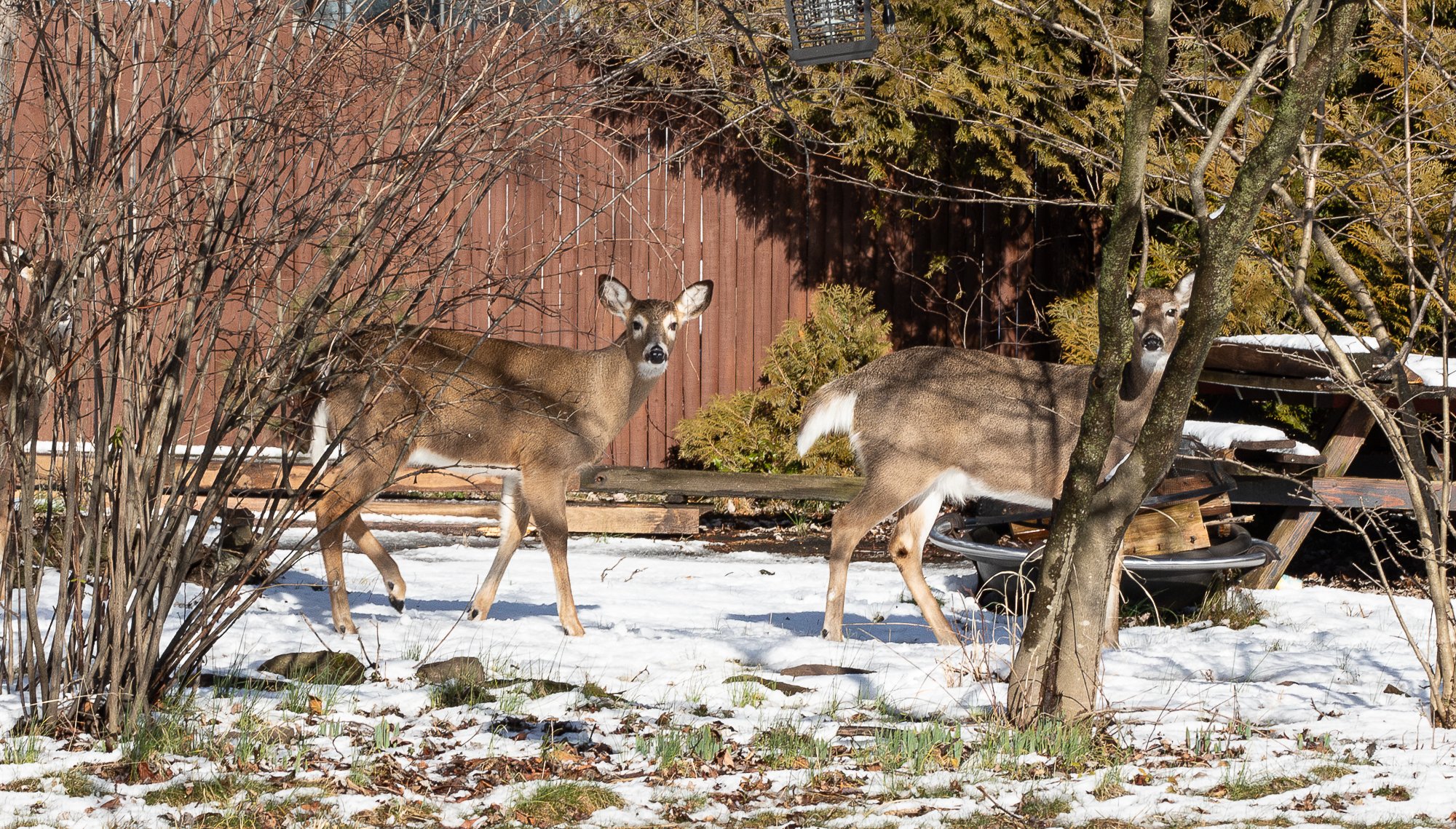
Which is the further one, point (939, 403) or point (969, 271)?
point (969, 271)

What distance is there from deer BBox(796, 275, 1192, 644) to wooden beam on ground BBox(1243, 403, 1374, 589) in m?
1.56

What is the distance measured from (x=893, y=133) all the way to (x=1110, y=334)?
7.16 m

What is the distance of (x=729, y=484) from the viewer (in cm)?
1057

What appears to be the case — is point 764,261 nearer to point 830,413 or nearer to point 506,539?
point 830,413

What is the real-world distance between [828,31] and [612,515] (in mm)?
5872

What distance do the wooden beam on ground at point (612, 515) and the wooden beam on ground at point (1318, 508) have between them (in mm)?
3915

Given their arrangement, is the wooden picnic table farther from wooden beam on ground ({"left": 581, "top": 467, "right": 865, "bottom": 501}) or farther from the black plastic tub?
wooden beam on ground ({"left": 581, "top": 467, "right": 865, "bottom": 501})

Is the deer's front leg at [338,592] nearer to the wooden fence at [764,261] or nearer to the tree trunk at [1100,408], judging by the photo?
the tree trunk at [1100,408]

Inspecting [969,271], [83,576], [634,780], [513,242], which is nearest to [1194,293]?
[634,780]

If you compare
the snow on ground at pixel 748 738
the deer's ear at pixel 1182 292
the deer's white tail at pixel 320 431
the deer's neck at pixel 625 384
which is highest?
the deer's ear at pixel 1182 292

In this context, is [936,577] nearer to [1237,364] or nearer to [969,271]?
[1237,364]

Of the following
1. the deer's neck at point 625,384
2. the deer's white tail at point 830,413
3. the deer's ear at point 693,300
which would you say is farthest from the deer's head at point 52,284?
the deer's ear at point 693,300

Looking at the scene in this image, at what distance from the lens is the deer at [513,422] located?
6.48 metres

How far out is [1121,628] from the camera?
741 centimetres
